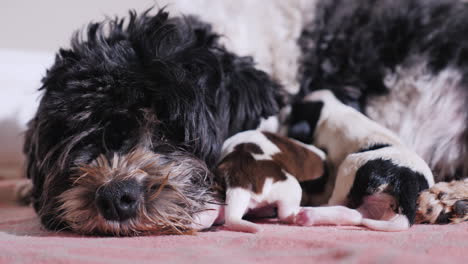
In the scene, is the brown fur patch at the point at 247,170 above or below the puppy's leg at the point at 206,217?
above

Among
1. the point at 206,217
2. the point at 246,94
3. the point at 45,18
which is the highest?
the point at 45,18

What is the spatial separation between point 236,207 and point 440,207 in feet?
1.90

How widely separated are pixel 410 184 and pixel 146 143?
0.74m

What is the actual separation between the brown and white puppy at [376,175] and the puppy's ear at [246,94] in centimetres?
26

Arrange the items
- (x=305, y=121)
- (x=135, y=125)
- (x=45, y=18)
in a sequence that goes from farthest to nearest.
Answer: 1. (x=45, y=18)
2. (x=305, y=121)
3. (x=135, y=125)

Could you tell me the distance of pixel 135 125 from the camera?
152cm

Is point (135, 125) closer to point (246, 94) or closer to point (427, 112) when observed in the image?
point (246, 94)

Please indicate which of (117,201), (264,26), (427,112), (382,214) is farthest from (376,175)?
(264,26)

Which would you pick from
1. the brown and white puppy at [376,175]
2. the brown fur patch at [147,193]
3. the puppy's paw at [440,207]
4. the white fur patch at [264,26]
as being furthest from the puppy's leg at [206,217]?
the white fur patch at [264,26]

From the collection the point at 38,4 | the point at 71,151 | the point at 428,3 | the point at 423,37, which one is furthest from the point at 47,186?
the point at 38,4

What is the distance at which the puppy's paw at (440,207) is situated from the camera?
143cm

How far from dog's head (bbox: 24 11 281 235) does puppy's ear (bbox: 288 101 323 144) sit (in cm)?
18

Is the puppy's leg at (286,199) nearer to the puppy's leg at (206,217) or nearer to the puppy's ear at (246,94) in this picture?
the puppy's leg at (206,217)

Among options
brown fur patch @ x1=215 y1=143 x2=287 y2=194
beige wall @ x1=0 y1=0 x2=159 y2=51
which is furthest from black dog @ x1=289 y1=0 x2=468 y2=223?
beige wall @ x1=0 y1=0 x2=159 y2=51
